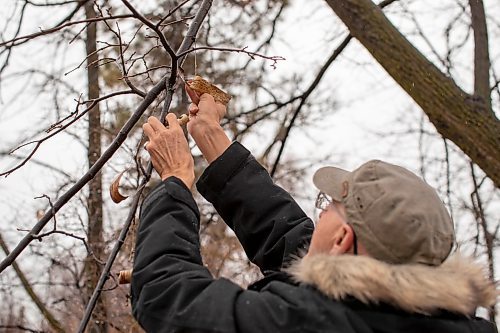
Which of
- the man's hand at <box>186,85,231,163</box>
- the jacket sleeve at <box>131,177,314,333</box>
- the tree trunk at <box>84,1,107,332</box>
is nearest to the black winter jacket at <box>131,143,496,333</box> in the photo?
the jacket sleeve at <box>131,177,314,333</box>

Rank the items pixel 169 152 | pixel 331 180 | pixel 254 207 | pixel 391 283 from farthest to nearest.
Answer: pixel 254 207
pixel 169 152
pixel 331 180
pixel 391 283

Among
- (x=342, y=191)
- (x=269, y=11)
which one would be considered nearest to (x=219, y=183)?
(x=342, y=191)

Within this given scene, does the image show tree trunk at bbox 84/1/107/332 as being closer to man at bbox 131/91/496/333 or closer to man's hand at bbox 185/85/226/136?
man's hand at bbox 185/85/226/136

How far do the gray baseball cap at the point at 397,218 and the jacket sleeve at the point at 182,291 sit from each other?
258 mm

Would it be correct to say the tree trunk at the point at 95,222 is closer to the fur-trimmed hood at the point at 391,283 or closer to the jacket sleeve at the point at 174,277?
the jacket sleeve at the point at 174,277

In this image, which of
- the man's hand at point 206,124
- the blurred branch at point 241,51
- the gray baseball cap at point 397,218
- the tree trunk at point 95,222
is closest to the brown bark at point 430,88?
the blurred branch at point 241,51

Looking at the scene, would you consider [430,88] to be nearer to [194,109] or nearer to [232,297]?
[194,109]

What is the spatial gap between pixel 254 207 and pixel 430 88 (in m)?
1.82

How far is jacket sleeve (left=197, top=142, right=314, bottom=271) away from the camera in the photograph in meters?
2.46

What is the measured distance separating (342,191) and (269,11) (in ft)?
18.8

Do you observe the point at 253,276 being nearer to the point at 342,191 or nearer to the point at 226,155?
the point at 226,155

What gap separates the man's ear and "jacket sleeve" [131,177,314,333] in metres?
0.19

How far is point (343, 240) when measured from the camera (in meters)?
1.82

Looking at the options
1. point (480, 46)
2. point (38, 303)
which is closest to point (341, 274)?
point (480, 46)
